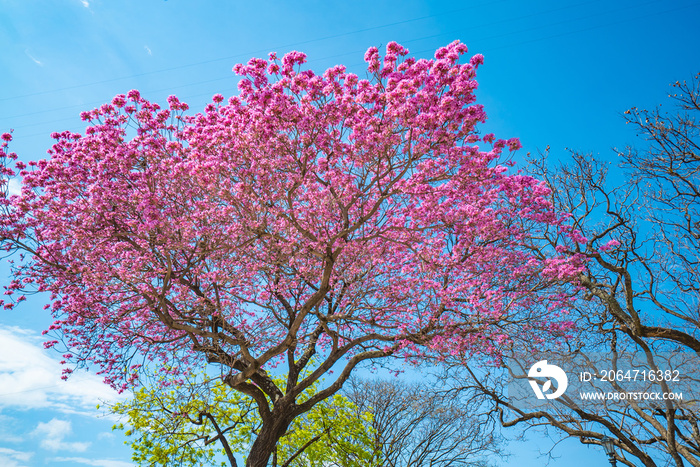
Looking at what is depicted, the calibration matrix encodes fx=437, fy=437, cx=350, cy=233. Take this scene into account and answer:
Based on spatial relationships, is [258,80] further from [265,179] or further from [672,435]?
[672,435]

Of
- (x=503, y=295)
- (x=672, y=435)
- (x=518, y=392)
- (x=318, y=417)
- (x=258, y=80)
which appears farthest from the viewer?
(x=318, y=417)

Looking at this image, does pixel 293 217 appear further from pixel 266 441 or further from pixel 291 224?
pixel 266 441

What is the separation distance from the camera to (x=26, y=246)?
8.15 meters

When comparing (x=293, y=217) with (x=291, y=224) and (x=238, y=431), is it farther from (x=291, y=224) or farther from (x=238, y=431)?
(x=238, y=431)

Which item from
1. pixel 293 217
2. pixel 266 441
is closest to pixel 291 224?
pixel 293 217

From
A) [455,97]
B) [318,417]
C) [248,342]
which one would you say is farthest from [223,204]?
[318,417]

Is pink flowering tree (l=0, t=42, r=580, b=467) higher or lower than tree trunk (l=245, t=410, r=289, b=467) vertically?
higher

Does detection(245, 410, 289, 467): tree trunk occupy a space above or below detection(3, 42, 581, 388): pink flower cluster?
below

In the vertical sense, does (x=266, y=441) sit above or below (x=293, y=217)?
below

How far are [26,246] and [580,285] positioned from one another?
37.7 ft

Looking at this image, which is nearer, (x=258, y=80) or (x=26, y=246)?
(x=258, y=80)

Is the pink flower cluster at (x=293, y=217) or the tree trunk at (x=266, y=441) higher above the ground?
the pink flower cluster at (x=293, y=217)

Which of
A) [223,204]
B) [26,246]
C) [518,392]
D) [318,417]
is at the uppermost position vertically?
[26,246]

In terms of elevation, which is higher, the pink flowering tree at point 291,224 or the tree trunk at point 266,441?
the pink flowering tree at point 291,224
